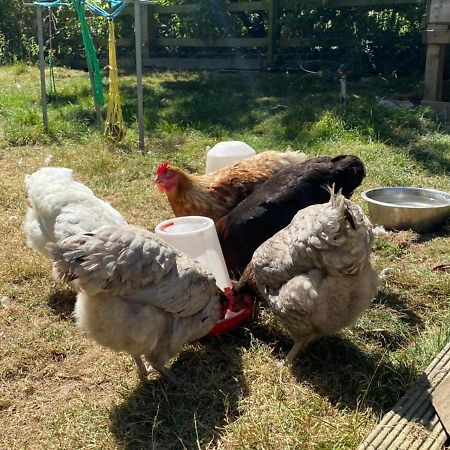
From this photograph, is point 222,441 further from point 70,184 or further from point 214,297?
point 70,184

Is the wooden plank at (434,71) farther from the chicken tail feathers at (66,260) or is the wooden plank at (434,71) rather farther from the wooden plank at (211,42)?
the chicken tail feathers at (66,260)

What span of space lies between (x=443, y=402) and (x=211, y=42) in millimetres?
10775

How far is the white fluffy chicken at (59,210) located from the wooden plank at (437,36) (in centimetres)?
623

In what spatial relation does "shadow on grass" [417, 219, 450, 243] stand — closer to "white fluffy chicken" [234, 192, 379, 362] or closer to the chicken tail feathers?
"white fluffy chicken" [234, 192, 379, 362]

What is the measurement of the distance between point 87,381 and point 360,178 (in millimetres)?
2294

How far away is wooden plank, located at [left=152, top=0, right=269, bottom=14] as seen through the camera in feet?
37.3

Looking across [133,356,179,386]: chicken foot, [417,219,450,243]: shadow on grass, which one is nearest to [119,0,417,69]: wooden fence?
[417,219,450,243]: shadow on grass

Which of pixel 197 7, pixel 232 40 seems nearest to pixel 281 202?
pixel 232 40

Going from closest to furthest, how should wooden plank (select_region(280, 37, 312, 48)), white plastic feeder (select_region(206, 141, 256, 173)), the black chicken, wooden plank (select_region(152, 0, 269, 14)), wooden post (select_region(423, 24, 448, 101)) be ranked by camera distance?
the black chicken < white plastic feeder (select_region(206, 141, 256, 173)) < wooden post (select_region(423, 24, 448, 101)) < wooden plank (select_region(280, 37, 312, 48)) < wooden plank (select_region(152, 0, 269, 14))

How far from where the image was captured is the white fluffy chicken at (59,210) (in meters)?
3.38

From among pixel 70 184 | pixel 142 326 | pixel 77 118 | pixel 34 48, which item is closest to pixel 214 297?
pixel 142 326

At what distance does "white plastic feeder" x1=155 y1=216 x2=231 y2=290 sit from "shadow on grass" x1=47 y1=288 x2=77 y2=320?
786 millimetres

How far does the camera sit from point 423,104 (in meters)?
8.24

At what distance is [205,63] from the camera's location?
12219mm
